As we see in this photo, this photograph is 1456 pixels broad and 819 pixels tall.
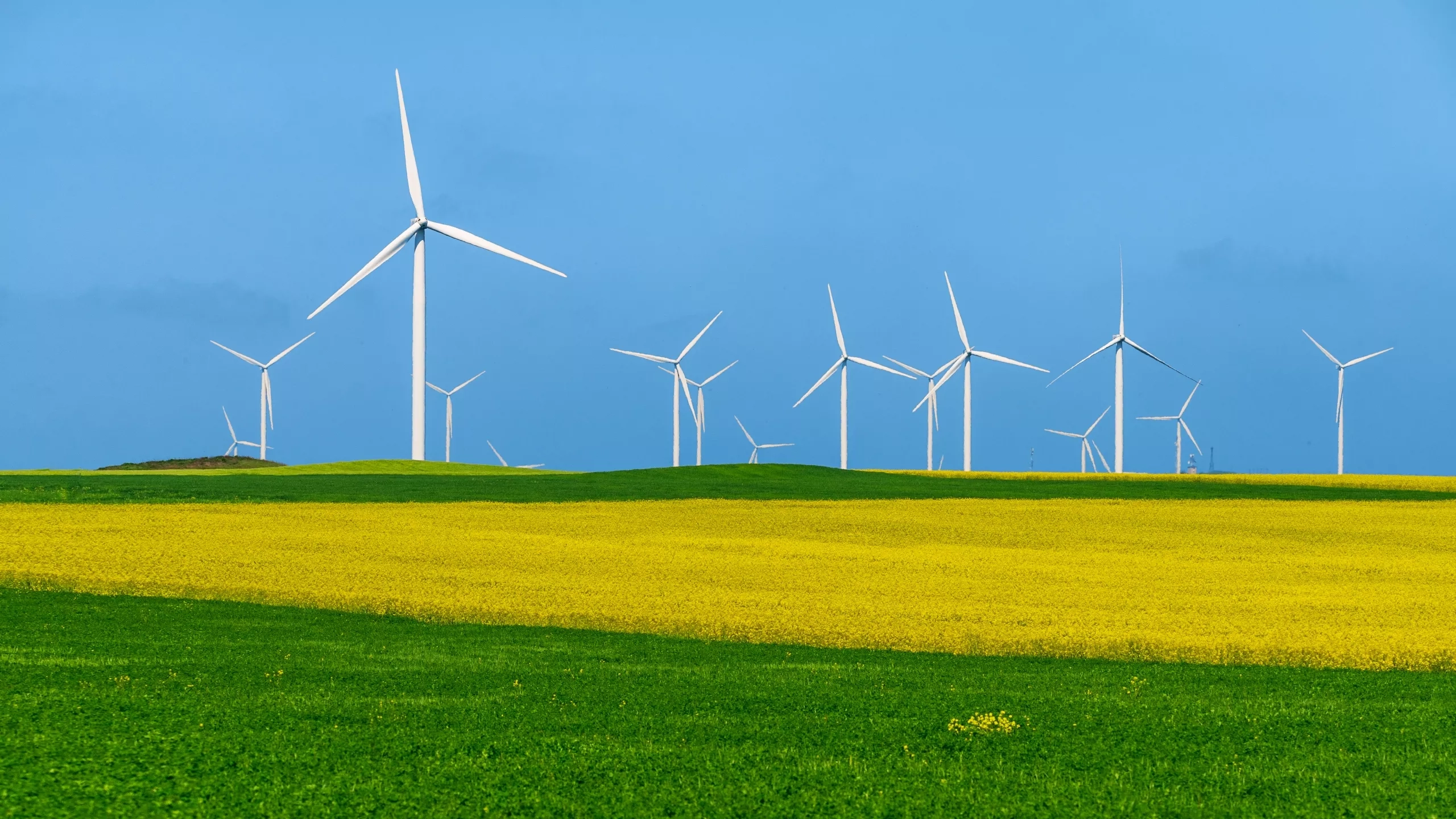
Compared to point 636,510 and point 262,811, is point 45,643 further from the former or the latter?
point 636,510

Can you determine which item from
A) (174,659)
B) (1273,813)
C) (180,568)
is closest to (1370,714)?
(1273,813)

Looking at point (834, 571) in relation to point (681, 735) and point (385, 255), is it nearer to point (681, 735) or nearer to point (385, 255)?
point (681, 735)

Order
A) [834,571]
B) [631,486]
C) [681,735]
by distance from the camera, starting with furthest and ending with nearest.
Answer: [631,486] < [834,571] < [681,735]

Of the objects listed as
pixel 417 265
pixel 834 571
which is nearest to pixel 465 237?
pixel 417 265

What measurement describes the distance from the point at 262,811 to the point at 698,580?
16.2m

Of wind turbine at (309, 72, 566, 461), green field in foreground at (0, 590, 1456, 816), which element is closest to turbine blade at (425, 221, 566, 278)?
wind turbine at (309, 72, 566, 461)

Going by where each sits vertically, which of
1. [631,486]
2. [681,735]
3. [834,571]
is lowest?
[681,735]

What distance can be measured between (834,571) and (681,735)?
1565 centimetres

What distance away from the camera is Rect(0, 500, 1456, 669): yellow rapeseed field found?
1828 centimetres

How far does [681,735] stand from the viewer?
1029 cm

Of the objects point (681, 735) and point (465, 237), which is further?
point (465, 237)

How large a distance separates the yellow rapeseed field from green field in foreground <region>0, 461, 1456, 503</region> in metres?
4.71

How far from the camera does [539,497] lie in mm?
45188

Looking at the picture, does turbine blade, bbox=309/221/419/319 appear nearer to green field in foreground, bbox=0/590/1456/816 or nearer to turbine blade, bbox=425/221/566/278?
turbine blade, bbox=425/221/566/278
